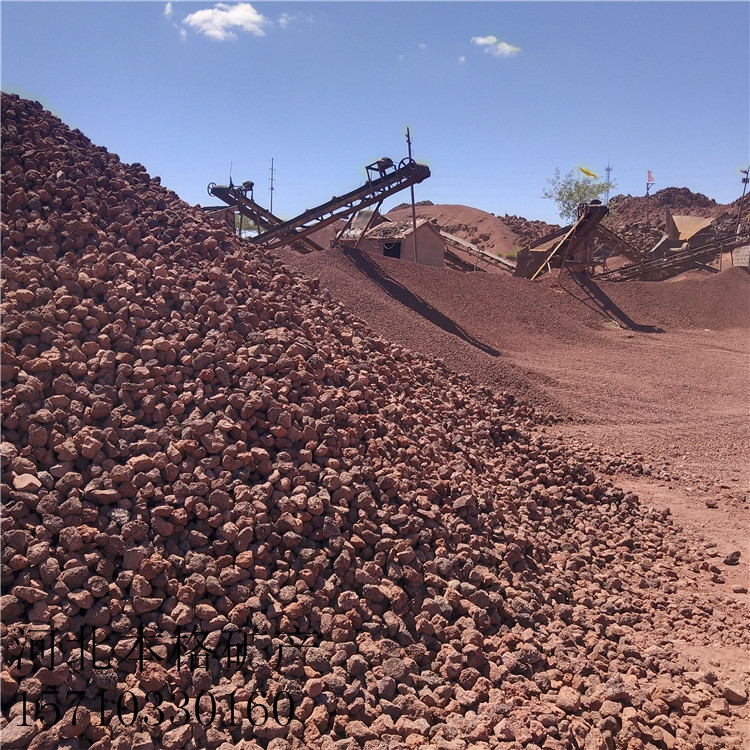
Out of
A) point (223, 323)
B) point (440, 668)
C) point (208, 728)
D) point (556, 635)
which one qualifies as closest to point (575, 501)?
point (556, 635)

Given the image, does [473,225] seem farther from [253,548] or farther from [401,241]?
[253,548]

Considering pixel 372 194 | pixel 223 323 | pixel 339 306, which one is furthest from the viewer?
pixel 372 194

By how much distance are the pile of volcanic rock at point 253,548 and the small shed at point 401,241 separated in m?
12.4

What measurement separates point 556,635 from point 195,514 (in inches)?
79.2

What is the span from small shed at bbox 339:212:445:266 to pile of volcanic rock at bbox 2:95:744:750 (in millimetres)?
12411

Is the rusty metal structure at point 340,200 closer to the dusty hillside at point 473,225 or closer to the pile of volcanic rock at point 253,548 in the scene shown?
the pile of volcanic rock at point 253,548

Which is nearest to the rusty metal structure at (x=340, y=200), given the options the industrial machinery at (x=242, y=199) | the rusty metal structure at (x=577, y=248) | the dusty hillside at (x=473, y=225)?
the industrial machinery at (x=242, y=199)

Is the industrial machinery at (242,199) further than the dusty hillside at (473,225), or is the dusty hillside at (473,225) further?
the dusty hillside at (473,225)

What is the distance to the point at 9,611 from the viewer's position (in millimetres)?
2645

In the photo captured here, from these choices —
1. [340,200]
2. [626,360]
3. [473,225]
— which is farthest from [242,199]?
[473,225]

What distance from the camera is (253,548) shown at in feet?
10.5

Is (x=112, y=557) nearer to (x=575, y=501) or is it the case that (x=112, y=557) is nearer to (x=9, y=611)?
(x=9, y=611)

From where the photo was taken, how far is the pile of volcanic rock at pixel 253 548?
8.79 feet

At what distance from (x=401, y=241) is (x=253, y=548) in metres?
14.8
